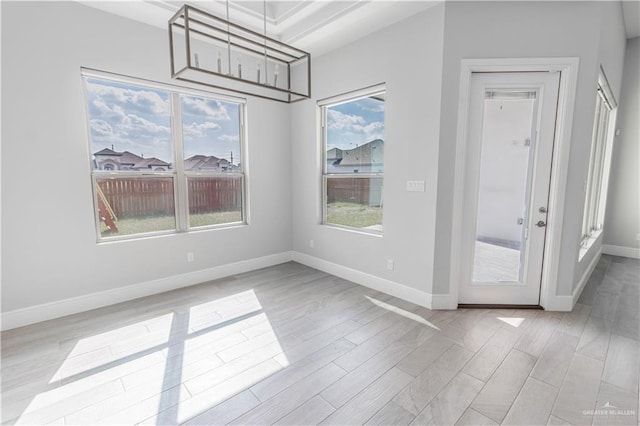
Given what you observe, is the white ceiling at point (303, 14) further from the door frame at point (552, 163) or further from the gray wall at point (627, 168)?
the gray wall at point (627, 168)

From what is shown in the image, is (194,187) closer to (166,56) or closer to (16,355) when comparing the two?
(166,56)

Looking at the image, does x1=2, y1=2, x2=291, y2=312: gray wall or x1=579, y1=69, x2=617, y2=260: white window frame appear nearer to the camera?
x1=2, y1=2, x2=291, y2=312: gray wall

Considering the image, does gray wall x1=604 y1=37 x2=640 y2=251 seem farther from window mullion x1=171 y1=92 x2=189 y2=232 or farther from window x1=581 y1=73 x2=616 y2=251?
window mullion x1=171 y1=92 x2=189 y2=232

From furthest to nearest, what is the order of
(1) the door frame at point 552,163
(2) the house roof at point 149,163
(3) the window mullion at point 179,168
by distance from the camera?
(3) the window mullion at point 179,168, (2) the house roof at point 149,163, (1) the door frame at point 552,163

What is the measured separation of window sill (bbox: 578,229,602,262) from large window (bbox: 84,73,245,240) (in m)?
4.30

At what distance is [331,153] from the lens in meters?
4.18

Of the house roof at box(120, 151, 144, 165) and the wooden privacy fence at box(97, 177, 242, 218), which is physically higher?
the house roof at box(120, 151, 144, 165)

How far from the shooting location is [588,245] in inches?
148

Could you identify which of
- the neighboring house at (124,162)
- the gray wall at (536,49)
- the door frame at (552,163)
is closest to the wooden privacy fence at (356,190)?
the gray wall at (536,49)

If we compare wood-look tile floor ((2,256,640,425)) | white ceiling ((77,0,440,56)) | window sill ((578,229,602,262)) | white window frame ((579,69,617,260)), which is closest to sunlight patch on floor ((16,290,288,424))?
wood-look tile floor ((2,256,640,425))

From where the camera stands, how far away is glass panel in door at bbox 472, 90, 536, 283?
2.86m

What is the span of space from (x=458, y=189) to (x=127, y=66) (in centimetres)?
366

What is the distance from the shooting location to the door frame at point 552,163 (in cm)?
268

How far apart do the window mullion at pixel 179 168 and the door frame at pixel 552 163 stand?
10.3ft
